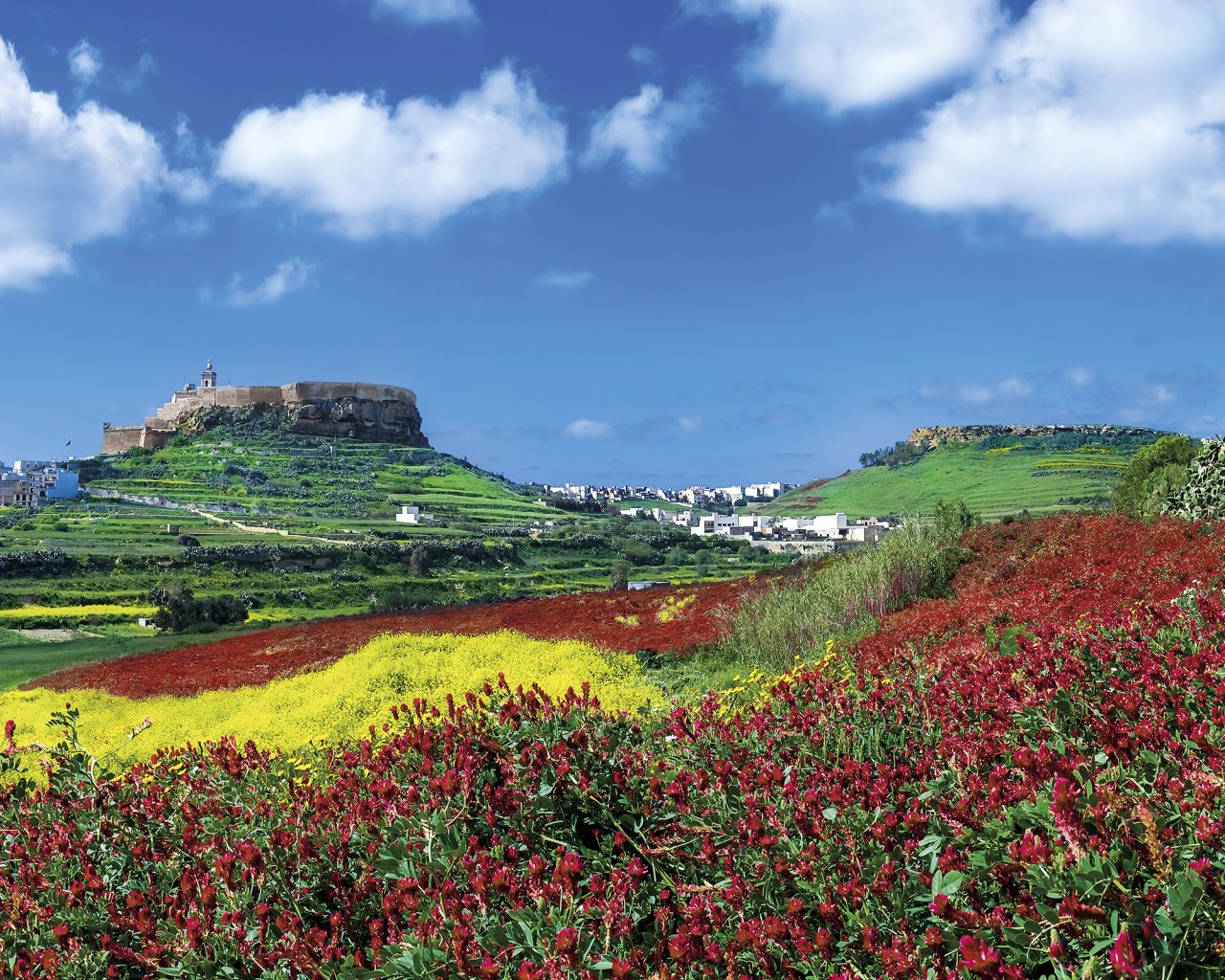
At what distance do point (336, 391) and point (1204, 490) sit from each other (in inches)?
4627

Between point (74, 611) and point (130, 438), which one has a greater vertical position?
point (130, 438)

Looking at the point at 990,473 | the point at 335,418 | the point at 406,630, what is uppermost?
the point at 335,418

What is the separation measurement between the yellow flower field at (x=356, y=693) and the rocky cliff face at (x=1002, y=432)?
13195cm

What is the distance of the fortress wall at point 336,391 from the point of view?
390 ft

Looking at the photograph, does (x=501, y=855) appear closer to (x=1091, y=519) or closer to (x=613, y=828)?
(x=613, y=828)

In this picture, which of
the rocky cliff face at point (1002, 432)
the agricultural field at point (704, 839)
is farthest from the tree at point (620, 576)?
the rocky cliff face at point (1002, 432)

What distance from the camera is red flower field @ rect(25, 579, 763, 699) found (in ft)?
49.8

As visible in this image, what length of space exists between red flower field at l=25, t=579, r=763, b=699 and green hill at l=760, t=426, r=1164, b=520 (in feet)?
223

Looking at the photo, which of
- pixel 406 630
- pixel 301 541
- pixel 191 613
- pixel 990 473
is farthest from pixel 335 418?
pixel 406 630

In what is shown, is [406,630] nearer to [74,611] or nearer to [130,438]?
[74,611]

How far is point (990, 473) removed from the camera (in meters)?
112

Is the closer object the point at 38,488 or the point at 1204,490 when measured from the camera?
the point at 1204,490

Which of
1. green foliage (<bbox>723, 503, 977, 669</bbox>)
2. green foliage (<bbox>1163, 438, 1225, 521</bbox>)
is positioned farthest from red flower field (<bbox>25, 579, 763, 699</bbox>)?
green foliage (<bbox>1163, 438, 1225, 521</bbox>)

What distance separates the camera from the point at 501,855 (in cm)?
298
